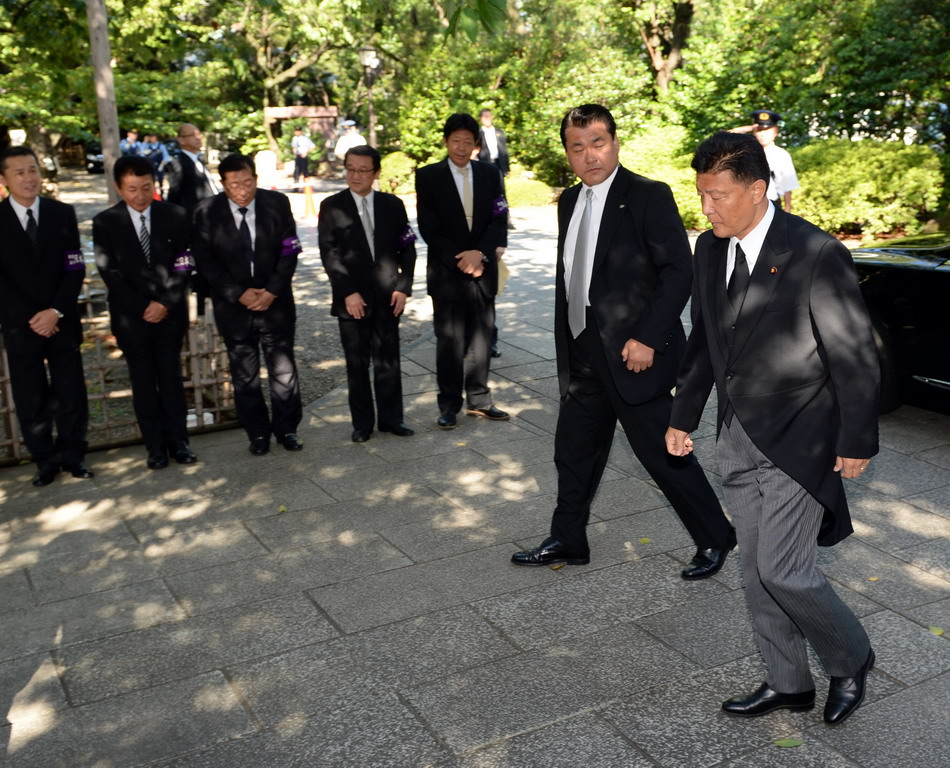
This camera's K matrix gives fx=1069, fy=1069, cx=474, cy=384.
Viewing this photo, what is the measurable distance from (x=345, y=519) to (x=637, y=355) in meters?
2.08

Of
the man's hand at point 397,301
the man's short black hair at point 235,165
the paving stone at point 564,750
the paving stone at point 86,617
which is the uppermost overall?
the man's short black hair at point 235,165

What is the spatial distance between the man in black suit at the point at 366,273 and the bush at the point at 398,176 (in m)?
18.8

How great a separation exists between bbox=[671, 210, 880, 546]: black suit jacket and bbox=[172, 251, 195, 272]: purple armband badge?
4030mm

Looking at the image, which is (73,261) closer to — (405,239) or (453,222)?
(405,239)

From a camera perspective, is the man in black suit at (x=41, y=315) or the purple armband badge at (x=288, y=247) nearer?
the man in black suit at (x=41, y=315)

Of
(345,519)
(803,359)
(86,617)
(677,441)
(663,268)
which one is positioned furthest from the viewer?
(345,519)

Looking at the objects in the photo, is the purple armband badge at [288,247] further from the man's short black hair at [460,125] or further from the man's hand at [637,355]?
the man's hand at [637,355]

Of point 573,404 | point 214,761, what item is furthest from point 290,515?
point 214,761

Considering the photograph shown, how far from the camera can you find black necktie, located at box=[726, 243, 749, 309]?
346cm

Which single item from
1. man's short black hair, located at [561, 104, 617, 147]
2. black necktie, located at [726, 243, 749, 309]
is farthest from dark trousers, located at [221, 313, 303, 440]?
black necktie, located at [726, 243, 749, 309]

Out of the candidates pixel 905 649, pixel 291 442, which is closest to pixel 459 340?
pixel 291 442

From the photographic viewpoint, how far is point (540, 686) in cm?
402

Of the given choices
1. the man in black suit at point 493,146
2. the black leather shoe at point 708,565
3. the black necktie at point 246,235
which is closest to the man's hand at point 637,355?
the black leather shoe at point 708,565

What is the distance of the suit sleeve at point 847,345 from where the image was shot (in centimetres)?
326
